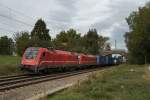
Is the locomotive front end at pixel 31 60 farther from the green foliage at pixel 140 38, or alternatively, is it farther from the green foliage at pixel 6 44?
the green foliage at pixel 6 44

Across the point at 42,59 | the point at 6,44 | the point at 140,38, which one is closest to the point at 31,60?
the point at 42,59

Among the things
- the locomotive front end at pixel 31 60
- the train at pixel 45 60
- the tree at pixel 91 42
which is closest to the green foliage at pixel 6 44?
the tree at pixel 91 42

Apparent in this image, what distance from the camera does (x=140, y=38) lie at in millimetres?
69375

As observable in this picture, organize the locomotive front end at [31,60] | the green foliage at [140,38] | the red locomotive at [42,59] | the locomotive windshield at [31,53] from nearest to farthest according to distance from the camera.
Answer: the locomotive front end at [31,60] → the red locomotive at [42,59] → the locomotive windshield at [31,53] → the green foliage at [140,38]

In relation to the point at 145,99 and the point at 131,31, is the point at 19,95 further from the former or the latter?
the point at 131,31

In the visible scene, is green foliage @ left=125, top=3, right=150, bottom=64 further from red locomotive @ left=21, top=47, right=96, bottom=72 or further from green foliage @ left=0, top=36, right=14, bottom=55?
green foliage @ left=0, top=36, right=14, bottom=55

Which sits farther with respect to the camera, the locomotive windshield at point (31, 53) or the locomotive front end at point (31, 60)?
the locomotive windshield at point (31, 53)

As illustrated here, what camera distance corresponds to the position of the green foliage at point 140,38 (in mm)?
69562

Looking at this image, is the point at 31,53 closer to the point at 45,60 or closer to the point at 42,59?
the point at 42,59

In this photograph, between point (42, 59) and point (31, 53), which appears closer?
point (42, 59)

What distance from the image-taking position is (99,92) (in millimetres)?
15289

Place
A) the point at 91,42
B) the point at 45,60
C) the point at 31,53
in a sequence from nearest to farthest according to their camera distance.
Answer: the point at 31,53 < the point at 45,60 < the point at 91,42

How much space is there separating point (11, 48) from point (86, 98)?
118 meters

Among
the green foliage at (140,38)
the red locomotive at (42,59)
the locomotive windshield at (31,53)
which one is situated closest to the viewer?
the red locomotive at (42,59)
